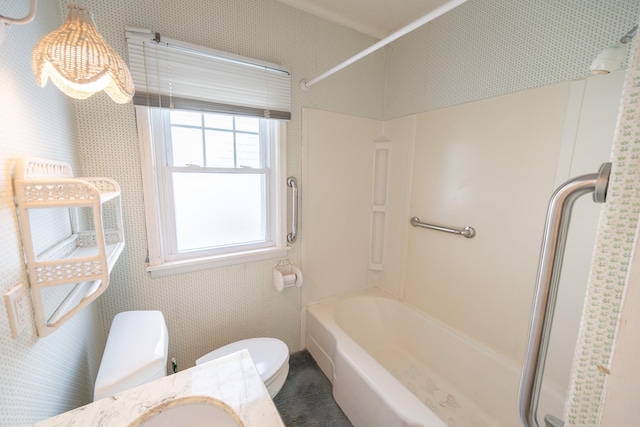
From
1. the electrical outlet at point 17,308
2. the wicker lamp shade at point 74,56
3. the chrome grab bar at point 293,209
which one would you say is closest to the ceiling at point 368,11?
the chrome grab bar at point 293,209

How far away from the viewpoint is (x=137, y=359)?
0.91 m

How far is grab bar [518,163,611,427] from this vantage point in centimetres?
42

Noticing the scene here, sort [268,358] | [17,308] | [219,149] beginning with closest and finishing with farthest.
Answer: [17,308], [268,358], [219,149]

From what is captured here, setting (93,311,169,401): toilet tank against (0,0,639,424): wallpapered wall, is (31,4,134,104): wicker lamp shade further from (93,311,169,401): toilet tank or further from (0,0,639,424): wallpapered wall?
(93,311,169,401): toilet tank

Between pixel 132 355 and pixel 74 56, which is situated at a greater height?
pixel 74 56

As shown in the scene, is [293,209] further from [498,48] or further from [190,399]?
[498,48]

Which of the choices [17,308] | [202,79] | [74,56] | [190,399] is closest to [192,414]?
[190,399]

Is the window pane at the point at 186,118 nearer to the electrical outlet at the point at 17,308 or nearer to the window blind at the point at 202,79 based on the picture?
the window blind at the point at 202,79

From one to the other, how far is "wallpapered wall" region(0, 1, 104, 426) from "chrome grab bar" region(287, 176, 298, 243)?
44.8 inches

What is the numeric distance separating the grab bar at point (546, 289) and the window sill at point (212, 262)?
1.52m

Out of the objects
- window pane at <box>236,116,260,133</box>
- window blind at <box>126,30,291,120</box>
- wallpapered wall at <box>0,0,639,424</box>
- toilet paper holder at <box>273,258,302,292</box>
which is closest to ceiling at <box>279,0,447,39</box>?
wallpapered wall at <box>0,0,639,424</box>

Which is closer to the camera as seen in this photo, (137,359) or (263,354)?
(137,359)

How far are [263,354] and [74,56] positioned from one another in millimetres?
1504

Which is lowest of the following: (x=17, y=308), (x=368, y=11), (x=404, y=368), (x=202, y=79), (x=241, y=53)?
(x=404, y=368)
